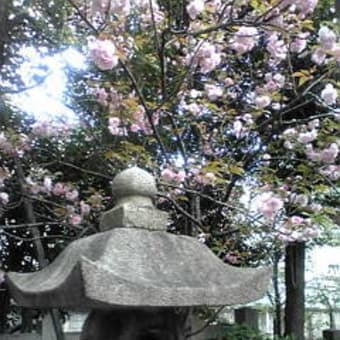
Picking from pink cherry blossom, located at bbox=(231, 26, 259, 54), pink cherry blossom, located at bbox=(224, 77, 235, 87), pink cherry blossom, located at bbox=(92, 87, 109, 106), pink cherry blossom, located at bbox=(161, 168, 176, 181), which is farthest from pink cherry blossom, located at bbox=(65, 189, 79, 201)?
pink cherry blossom, located at bbox=(231, 26, 259, 54)

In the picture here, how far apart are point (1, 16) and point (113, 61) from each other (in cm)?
171

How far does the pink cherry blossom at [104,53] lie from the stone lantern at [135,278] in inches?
44.4

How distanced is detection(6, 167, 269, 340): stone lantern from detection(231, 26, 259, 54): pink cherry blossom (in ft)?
6.28

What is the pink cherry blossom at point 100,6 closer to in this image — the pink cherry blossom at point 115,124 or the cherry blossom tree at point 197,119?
the cherry blossom tree at point 197,119

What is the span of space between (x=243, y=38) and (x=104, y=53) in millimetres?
1223

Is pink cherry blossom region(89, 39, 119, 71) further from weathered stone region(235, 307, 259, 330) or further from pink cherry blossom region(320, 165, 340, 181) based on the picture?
weathered stone region(235, 307, 259, 330)

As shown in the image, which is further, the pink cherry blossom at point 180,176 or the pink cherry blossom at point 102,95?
the pink cherry blossom at point 102,95

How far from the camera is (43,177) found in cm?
543

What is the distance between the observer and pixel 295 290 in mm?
8945

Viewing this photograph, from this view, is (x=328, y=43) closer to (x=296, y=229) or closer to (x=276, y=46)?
(x=276, y=46)

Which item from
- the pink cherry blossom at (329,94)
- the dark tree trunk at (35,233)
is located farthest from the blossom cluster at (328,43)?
the dark tree trunk at (35,233)

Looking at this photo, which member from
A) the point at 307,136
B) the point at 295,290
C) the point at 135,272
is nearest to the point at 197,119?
the point at 307,136

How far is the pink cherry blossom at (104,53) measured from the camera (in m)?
3.43

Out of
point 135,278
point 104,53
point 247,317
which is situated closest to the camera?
point 135,278
